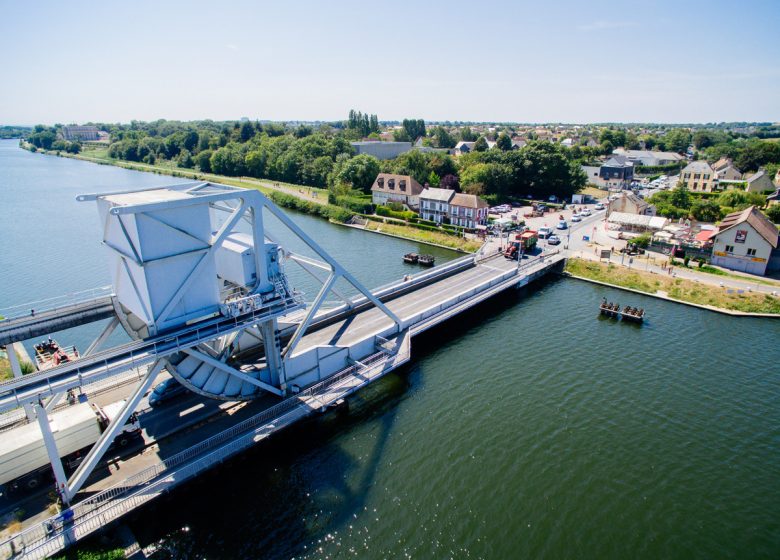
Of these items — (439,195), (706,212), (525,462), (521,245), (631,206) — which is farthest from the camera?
(706,212)

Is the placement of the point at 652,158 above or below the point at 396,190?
above

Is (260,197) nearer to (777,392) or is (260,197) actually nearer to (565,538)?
(565,538)

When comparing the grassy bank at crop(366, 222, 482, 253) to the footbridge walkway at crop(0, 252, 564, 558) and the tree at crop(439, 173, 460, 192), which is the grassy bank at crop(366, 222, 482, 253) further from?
the tree at crop(439, 173, 460, 192)

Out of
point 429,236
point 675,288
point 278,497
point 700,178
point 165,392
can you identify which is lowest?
point 278,497

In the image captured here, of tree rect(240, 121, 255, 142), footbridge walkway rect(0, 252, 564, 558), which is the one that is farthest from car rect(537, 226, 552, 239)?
tree rect(240, 121, 255, 142)

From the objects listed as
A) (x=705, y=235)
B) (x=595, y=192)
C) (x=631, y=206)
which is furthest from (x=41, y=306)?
(x=595, y=192)

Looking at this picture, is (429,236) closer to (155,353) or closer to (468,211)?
(468,211)

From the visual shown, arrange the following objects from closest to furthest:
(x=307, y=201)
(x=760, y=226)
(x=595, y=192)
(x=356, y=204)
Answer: (x=760, y=226)
(x=356, y=204)
(x=307, y=201)
(x=595, y=192)
